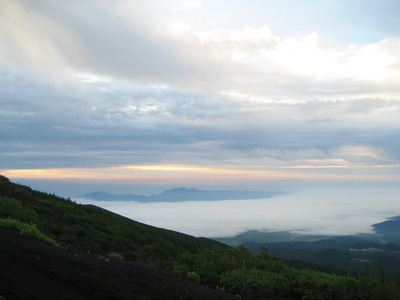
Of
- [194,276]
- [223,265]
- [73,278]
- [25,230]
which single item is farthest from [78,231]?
[73,278]

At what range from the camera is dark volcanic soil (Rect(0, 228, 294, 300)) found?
768cm

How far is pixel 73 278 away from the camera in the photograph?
8852mm

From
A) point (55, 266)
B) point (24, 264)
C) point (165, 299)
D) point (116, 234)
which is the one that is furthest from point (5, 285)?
point (116, 234)

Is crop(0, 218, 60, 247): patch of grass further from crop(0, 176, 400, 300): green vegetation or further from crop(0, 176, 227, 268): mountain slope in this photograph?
crop(0, 176, 227, 268): mountain slope

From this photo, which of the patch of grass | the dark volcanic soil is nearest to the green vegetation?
the patch of grass

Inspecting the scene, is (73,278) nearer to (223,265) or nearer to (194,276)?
(194,276)

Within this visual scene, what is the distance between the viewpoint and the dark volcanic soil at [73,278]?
7.68 m

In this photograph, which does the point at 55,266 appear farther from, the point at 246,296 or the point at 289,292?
the point at 289,292

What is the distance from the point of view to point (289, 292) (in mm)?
11625

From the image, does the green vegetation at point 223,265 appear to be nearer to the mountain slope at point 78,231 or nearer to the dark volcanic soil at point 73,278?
the mountain slope at point 78,231

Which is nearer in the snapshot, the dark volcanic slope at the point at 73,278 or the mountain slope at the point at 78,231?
the dark volcanic slope at the point at 73,278

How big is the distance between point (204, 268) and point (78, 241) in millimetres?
6964

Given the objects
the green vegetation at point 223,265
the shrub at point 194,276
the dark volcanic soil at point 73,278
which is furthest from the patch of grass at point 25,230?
the shrub at point 194,276

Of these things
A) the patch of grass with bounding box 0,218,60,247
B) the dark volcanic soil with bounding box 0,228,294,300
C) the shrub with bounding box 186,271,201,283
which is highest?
the patch of grass with bounding box 0,218,60,247
